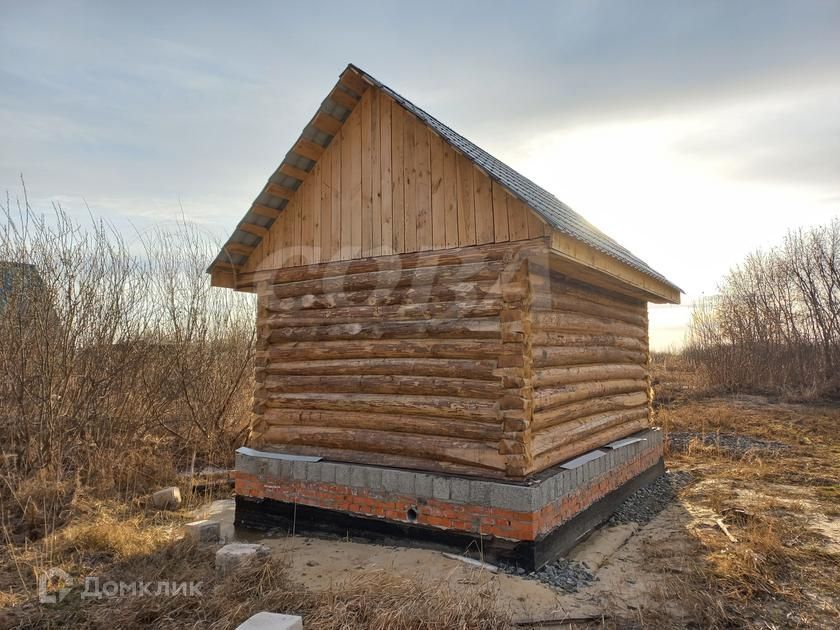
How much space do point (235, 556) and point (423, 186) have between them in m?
4.56

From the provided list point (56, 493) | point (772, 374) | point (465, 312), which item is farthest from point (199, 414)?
point (772, 374)

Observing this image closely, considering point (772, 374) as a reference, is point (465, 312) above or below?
above

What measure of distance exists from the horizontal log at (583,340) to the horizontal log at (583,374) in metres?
0.31

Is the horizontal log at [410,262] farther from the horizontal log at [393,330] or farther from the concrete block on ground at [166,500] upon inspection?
the concrete block on ground at [166,500]

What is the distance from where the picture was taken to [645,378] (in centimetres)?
1009

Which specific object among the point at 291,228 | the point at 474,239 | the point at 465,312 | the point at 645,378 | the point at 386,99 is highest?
the point at 386,99

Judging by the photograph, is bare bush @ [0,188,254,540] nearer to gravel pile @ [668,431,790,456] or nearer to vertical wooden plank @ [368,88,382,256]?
vertical wooden plank @ [368,88,382,256]

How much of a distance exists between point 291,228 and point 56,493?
16.4 ft

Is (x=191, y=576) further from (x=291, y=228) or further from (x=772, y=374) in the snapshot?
(x=772, y=374)

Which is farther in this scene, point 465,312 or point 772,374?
point 772,374

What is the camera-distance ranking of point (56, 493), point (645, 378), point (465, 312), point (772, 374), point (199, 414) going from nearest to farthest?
point (465, 312) → point (56, 493) → point (645, 378) → point (199, 414) → point (772, 374)

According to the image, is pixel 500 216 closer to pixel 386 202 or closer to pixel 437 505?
pixel 386 202

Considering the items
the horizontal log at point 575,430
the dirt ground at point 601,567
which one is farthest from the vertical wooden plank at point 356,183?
the dirt ground at point 601,567

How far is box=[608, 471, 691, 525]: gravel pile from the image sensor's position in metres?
7.57
